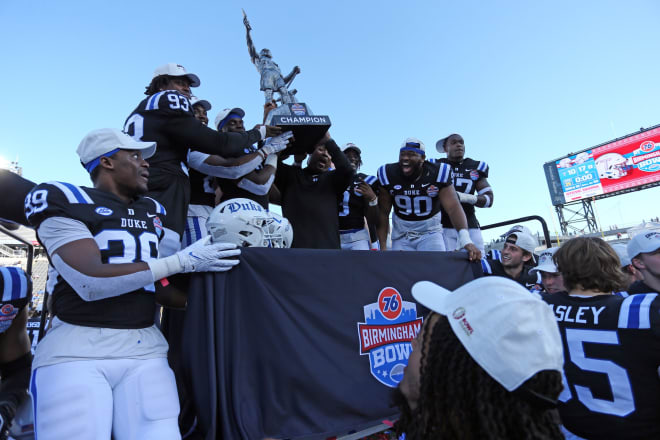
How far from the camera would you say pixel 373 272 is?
277cm

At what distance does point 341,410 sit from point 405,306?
876 mm

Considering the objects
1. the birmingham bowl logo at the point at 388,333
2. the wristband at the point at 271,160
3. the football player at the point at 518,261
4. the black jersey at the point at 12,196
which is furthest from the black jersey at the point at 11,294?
the football player at the point at 518,261

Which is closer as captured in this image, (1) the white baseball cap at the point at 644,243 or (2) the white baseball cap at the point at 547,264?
(1) the white baseball cap at the point at 644,243

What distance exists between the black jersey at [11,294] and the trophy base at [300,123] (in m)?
2.23

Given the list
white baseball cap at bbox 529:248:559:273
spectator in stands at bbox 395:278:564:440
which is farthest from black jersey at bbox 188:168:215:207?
white baseball cap at bbox 529:248:559:273

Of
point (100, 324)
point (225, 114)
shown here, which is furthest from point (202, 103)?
point (100, 324)

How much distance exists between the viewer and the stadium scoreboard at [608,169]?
24.9 meters

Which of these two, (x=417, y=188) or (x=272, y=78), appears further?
(x=272, y=78)

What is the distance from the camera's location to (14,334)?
252 centimetres

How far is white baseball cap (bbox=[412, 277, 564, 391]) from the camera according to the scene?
1081 millimetres

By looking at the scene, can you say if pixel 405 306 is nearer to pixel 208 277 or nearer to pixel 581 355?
pixel 581 355

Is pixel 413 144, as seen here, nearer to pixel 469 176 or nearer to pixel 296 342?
pixel 469 176

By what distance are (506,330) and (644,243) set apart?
2.83 m

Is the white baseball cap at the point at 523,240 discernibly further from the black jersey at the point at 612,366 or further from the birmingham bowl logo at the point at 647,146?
the birmingham bowl logo at the point at 647,146
